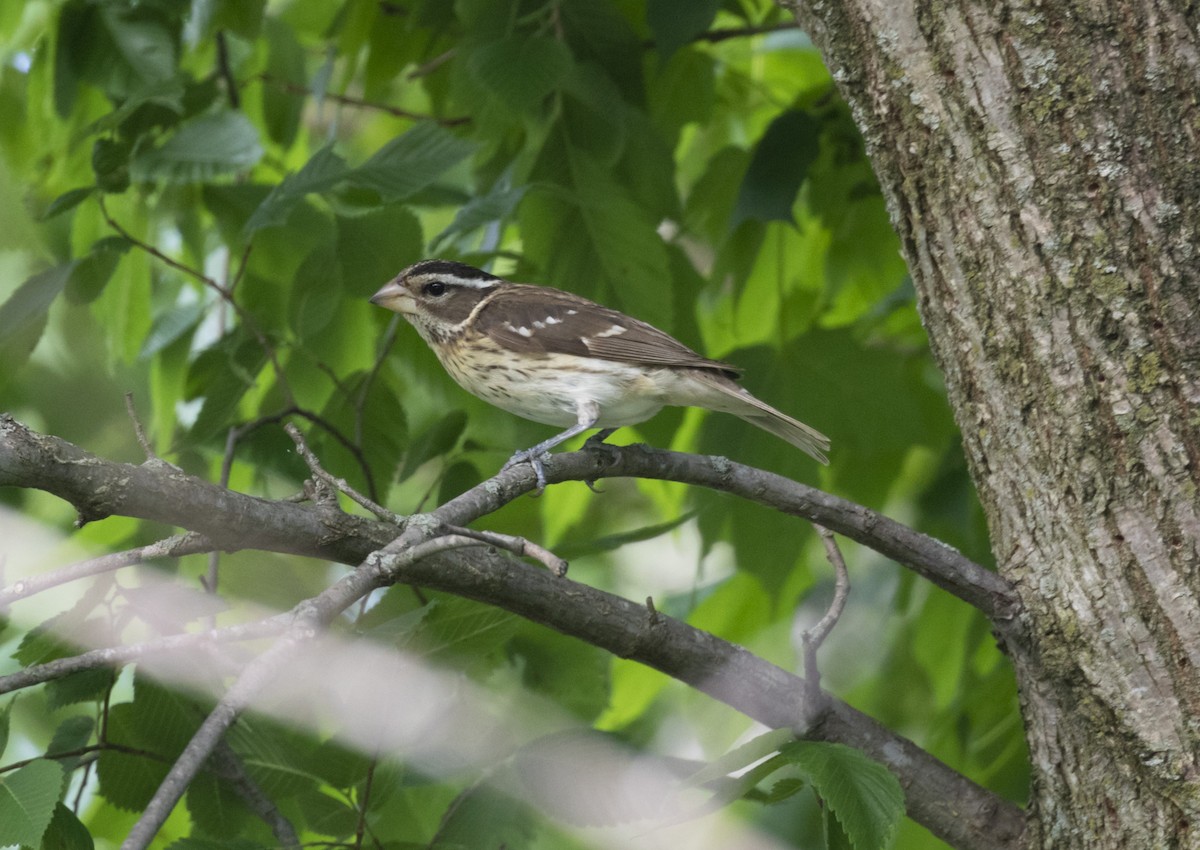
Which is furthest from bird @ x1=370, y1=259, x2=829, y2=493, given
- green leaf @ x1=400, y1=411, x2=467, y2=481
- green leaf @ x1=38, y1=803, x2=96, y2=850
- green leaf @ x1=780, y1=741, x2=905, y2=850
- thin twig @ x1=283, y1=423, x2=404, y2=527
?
green leaf @ x1=38, y1=803, x2=96, y2=850

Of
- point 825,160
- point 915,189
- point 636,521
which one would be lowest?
point 636,521

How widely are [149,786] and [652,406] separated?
6.74 feet

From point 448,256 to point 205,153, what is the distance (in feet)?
2.66

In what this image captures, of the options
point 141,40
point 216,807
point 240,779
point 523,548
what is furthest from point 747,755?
point 141,40

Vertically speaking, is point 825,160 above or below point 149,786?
above

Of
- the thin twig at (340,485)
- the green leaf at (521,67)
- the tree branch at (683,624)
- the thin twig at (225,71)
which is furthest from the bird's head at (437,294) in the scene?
the thin twig at (340,485)

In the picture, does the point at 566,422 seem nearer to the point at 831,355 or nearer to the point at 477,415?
the point at 477,415

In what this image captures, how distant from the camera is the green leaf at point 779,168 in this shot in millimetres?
4188

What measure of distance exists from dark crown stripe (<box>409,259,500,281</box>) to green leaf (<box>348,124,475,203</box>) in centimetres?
29

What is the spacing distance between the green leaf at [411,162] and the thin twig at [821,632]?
1.62 metres

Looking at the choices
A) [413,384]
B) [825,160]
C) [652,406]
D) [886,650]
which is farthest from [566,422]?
[886,650]

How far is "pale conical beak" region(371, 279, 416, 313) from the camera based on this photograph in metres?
4.13

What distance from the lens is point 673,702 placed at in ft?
19.5

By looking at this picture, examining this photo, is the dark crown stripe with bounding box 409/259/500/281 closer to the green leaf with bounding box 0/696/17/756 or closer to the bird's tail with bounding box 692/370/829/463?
the bird's tail with bounding box 692/370/829/463
